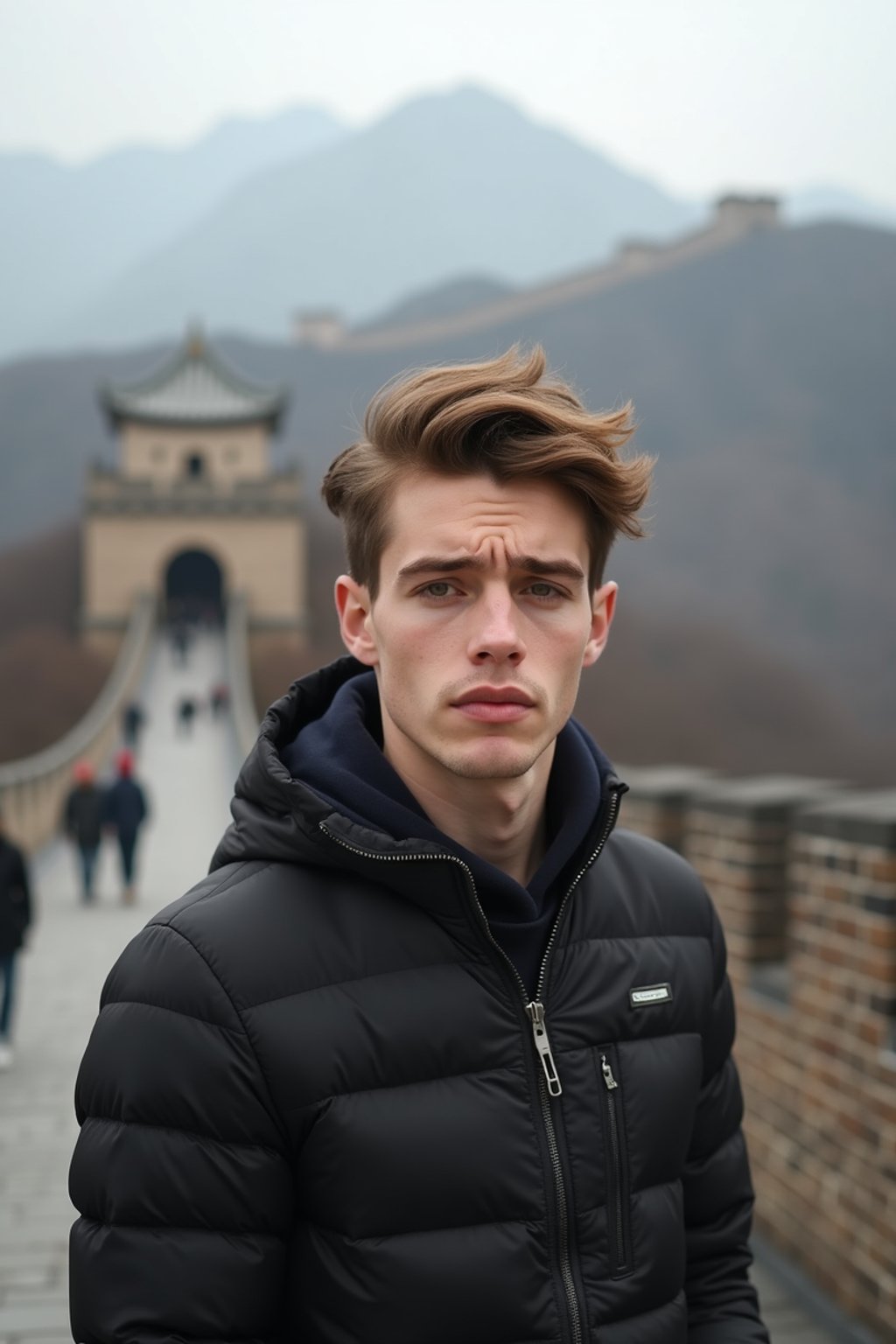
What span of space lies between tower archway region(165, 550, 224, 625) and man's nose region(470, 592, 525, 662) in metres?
43.5

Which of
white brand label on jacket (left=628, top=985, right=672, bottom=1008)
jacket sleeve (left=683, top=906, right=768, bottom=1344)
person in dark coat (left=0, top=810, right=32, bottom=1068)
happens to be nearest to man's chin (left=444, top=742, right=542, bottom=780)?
white brand label on jacket (left=628, top=985, right=672, bottom=1008)

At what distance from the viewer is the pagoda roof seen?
4556 cm

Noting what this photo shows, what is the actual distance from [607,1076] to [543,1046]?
0.11 meters

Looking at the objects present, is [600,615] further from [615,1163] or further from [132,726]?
[132,726]

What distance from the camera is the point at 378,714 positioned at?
2174 millimetres

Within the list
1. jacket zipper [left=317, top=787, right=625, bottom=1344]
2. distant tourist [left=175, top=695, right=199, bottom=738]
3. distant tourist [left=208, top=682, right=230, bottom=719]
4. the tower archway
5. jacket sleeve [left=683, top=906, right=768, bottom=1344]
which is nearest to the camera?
jacket zipper [left=317, top=787, right=625, bottom=1344]

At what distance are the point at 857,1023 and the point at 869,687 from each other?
63.2 meters

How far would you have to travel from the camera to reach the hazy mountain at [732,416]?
7350cm

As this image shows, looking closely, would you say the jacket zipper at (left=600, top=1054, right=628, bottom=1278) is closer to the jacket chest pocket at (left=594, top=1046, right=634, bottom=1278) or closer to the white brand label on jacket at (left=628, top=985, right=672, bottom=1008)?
the jacket chest pocket at (left=594, top=1046, right=634, bottom=1278)

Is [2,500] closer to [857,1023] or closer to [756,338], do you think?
[756,338]

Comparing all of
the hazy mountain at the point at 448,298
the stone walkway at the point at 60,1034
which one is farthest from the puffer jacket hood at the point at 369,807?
the hazy mountain at the point at 448,298

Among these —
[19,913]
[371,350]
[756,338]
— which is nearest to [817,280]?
[756,338]

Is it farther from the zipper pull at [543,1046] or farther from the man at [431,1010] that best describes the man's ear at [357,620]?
the zipper pull at [543,1046]

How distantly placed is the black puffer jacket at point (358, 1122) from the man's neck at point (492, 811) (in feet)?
0.44
